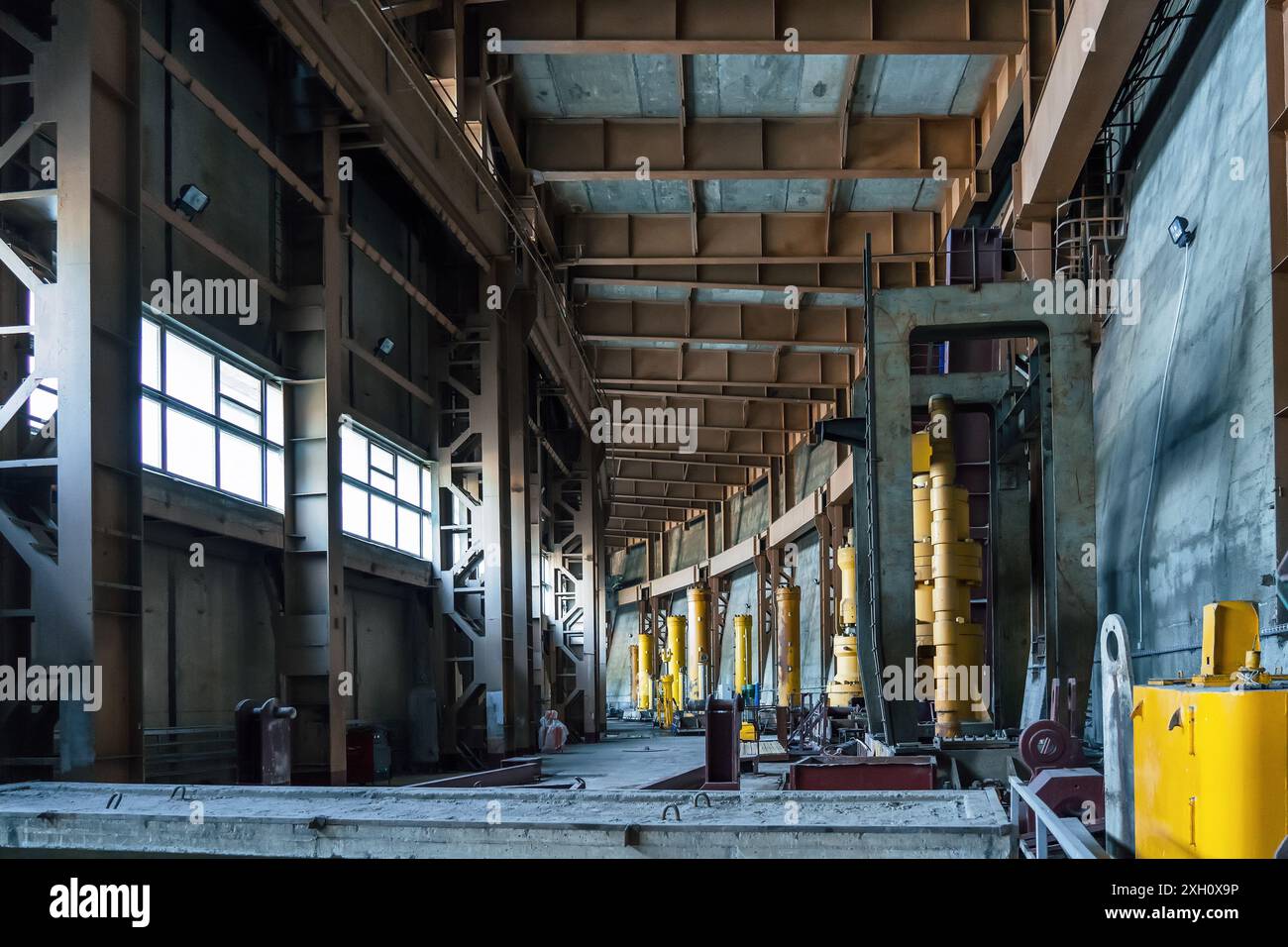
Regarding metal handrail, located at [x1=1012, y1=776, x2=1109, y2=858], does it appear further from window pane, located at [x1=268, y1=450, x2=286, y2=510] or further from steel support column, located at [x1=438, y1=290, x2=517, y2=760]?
steel support column, located at [x1=438, y1=290, x2=517, y2=760]

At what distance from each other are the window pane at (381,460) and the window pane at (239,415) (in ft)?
13.8

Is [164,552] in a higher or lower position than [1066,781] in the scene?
higher

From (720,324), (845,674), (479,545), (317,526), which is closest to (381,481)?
(479,545)

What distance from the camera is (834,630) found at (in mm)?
34531

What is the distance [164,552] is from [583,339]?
1742cm

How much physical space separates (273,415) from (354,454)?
9.92ft

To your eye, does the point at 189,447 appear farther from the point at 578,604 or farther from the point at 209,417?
the point at 578,604

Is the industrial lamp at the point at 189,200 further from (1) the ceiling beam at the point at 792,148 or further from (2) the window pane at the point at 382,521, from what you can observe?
(1) the ceiling beam at the point at 792,148

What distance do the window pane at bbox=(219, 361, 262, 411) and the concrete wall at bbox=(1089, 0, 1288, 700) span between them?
417 inches

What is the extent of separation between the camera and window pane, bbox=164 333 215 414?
13320mm

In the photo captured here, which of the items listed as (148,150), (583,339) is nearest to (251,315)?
(148,150)

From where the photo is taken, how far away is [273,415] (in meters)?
15.9

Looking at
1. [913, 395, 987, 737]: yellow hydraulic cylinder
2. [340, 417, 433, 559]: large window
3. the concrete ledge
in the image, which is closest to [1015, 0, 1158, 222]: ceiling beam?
[913, 395, 987, 737]: yellow hydraulic cylinder
